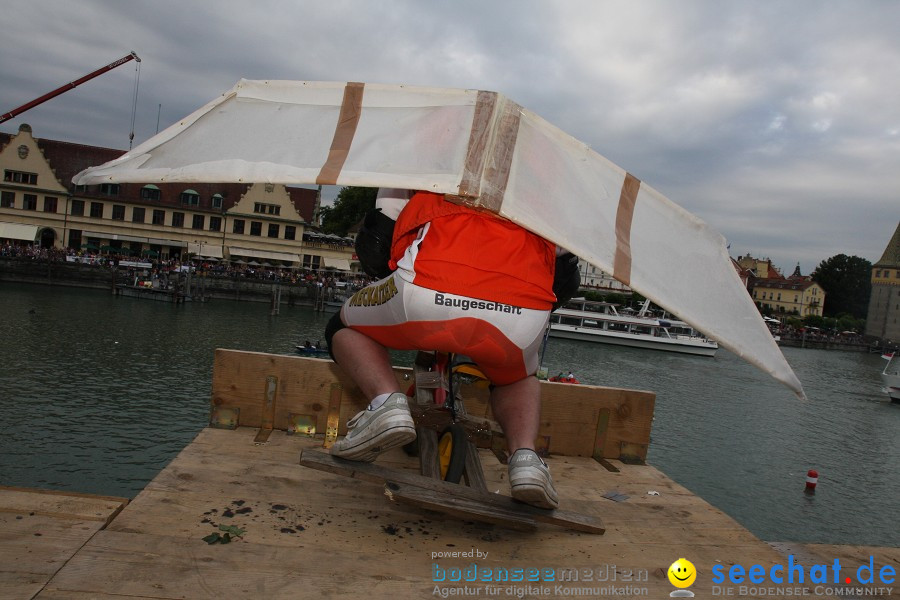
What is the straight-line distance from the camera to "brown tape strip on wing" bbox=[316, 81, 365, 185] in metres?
2.37

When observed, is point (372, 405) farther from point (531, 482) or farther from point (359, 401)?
point (359, 401)

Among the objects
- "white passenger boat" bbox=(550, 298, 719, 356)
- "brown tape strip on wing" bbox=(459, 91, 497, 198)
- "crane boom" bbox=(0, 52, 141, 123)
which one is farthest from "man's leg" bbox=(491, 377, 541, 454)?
"crane boom" bbox=(0, 52, 141, 123)

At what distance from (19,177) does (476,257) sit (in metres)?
62.4

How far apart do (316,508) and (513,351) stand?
1010 mm

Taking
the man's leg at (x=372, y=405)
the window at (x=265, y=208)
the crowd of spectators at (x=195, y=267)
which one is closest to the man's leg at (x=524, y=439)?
the man's leg at (x=372, y=405)

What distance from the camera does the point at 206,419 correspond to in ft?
51.1

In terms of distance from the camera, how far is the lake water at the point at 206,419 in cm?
1324

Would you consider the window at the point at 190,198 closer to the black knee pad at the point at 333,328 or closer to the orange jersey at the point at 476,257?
the black knee pad at the point at 333,328

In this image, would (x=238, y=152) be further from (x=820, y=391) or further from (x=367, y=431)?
(x=820, y=391)

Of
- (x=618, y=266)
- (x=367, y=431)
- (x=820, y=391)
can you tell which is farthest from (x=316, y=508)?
(x=820, y=391)

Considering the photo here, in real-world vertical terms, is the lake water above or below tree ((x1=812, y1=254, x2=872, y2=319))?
below

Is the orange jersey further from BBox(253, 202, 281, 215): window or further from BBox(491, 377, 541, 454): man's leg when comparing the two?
BBox(253, 202, 281, 215): window

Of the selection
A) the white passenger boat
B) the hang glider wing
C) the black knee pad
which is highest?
the hang glider wing

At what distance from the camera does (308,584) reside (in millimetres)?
1939
